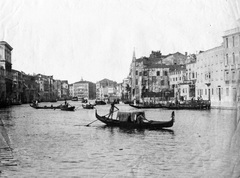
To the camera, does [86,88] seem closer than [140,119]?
No

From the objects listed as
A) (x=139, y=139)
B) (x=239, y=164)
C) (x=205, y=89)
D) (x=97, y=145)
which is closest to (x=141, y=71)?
(x=139, y=139)

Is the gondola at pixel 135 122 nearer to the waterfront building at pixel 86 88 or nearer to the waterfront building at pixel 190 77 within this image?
the waterfront building at pixel 86 88

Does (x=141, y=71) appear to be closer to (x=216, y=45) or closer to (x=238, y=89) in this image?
(x=216, y=45)

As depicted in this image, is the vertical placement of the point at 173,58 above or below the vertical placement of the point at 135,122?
above

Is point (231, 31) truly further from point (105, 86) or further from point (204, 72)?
point (105, 86)

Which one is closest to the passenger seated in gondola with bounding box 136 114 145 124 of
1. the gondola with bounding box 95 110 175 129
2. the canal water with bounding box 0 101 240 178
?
the gondola with bounding box 95 110 175 129

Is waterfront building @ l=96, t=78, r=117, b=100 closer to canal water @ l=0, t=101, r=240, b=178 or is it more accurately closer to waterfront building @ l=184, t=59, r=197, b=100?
canal water @ l=0, t=101, r=240, b=178

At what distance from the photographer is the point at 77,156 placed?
3719 millimetres

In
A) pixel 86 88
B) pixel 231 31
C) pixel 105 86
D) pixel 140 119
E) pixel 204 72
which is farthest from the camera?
pixel 86 88

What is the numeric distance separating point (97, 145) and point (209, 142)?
1.23 metres

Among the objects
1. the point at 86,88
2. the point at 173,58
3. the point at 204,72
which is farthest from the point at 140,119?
the point at 86,88

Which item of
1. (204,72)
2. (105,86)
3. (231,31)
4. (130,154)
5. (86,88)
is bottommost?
(130,154)

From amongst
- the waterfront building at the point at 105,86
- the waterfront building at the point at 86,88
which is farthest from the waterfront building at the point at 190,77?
the waterfront building at the point at 86,88

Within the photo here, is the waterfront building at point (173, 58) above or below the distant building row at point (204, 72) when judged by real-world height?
above
